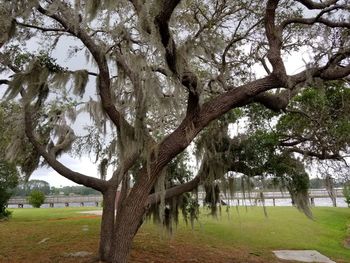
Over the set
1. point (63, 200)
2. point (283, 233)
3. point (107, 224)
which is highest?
point (63, 200)

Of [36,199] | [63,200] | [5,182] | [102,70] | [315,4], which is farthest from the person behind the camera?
[63,200]

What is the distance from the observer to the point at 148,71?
679 cm

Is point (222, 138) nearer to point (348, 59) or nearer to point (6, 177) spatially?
point (348, 59)

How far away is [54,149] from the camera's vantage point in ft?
31.1

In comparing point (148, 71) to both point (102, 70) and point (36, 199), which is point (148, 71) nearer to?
point (102, 70)

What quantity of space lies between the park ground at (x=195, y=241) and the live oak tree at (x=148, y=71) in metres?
2.43

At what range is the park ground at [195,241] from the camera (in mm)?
10148

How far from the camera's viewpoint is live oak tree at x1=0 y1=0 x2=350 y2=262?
256 inches

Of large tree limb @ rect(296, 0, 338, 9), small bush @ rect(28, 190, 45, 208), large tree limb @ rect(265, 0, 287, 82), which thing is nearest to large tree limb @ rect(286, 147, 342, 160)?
large tree limb @ rect(265, 0, 287, 82)

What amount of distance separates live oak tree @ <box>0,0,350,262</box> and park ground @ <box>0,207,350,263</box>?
2.43m

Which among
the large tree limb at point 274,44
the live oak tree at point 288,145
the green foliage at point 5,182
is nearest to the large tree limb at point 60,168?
the live oak tree at point 288,145

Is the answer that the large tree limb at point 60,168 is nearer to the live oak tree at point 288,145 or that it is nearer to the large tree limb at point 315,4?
the live oak tree at point 288,145

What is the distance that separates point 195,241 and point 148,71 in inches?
308

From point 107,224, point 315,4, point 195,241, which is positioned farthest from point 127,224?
point 195,241
